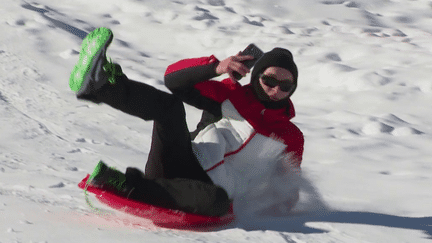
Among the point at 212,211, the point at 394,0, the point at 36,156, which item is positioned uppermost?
the point at 394,0

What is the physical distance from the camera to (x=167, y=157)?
5.51 feet

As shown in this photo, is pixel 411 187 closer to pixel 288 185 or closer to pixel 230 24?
pixel 288 185

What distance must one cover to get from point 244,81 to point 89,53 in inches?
104

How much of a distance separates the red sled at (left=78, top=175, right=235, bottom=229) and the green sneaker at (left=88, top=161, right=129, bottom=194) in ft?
0.05

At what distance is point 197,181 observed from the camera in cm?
163

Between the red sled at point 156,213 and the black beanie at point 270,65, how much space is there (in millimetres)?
454

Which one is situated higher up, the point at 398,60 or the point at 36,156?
the point at 398,60

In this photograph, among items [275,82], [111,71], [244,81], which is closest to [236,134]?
[275,82]

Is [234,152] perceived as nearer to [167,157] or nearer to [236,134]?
[236,134]

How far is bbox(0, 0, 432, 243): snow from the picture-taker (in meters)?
1.67

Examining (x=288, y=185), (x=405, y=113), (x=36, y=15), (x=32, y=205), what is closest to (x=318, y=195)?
(x=288, y=185)

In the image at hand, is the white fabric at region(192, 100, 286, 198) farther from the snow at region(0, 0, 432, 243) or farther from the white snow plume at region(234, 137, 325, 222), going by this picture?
the snow at region(0, 0, 432, 243)

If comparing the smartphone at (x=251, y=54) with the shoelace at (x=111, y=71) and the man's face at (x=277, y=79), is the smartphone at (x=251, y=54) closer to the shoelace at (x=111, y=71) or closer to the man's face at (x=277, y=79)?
the man's face at (x=277, y=79)

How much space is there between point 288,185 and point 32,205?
0.91 m
